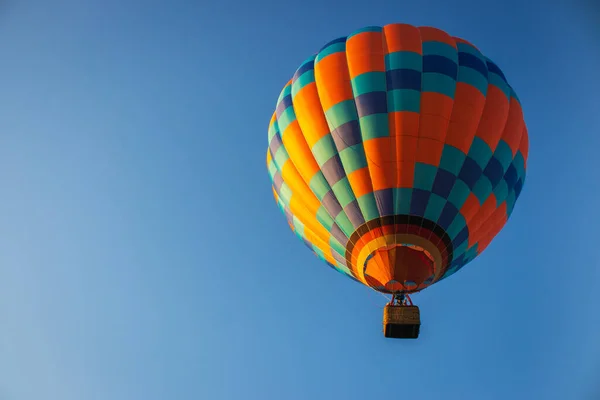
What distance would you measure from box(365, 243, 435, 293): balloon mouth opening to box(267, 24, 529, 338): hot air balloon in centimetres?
1

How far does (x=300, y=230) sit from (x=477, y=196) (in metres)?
3.06

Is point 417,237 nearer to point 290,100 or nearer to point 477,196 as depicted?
point 477,196

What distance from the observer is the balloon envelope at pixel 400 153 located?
8.34 meters

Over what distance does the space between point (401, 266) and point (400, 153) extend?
1680 mm

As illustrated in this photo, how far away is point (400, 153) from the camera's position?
8.43 meters

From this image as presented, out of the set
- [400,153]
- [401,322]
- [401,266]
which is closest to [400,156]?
[400,153]

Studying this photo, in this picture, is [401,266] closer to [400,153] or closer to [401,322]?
[401,322]

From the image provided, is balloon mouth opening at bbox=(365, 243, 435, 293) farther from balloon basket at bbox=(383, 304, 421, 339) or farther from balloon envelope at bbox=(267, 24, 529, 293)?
balloon basket at bbox=(383, 304, 421, 339)

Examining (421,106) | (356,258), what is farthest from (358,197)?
(421,106)

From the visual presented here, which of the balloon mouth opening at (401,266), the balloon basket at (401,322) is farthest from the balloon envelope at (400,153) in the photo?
the balloon basket at (401,322)

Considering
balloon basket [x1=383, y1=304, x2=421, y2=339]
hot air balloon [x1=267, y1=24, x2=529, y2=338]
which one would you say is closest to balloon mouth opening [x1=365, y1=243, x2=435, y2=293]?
hot air balloon [x1=267, y1=24, x2=529, y2=338]

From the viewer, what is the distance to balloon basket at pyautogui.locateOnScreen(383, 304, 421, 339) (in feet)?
26.9

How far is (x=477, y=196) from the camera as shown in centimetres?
873

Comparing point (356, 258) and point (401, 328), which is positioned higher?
point (356, 258)
